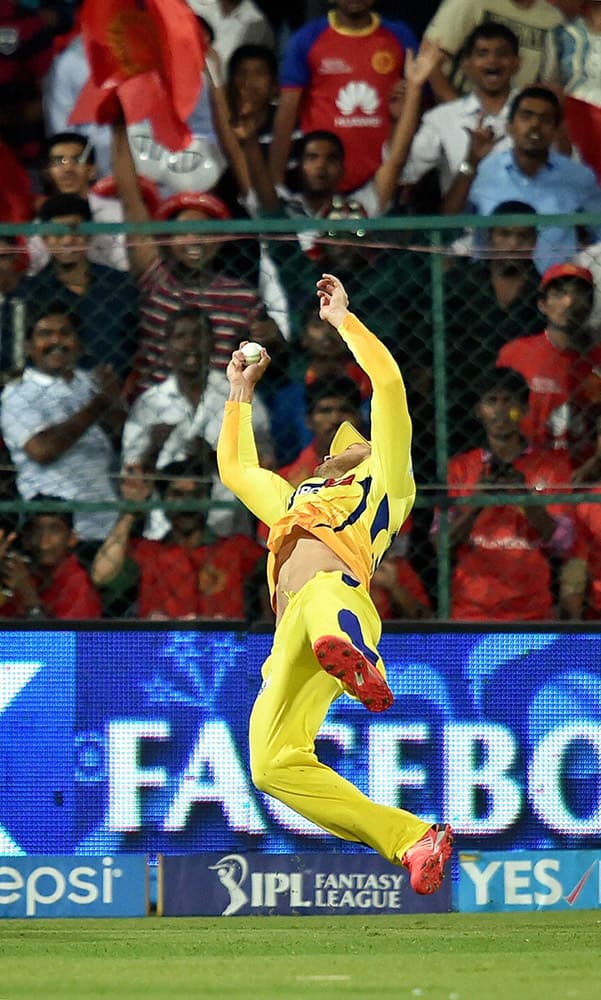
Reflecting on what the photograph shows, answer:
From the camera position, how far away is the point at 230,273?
902 cm

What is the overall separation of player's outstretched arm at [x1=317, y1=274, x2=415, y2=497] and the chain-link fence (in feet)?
6.06

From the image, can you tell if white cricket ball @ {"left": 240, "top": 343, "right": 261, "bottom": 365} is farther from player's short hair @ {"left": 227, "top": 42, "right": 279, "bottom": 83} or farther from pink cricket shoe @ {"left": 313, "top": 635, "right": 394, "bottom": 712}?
player's short hair @ {"left": 227, "top": 42, "right": 279, "bottom": 83}

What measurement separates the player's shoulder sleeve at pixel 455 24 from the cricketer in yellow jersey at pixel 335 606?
12.4 ft

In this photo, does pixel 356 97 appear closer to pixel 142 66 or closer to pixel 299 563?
pixel 142 66

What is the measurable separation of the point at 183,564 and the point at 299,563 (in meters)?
2.08

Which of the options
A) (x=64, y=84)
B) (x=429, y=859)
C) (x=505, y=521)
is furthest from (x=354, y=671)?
(x=64, y=84)

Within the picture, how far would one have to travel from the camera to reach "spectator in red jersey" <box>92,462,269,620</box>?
8875 mm

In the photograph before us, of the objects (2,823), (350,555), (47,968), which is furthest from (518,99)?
(47,968)

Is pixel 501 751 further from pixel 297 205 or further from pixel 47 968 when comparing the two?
pixel 297 205

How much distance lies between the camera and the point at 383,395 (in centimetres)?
674

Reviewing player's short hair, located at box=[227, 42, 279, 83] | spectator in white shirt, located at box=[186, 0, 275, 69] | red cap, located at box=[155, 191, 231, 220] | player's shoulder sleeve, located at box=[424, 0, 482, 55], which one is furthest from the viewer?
spectator in white shirt, located at box=[186, 0, 275, 69]

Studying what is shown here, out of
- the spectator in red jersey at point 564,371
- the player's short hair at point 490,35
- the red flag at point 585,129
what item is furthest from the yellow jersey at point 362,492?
the player's short hair at point 490,35

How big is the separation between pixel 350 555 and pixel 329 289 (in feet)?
3.48

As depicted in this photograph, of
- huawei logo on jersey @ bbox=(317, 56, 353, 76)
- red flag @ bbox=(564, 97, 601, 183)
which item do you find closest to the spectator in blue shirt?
red flag @ bbox=(564, 97, 601, 183)
